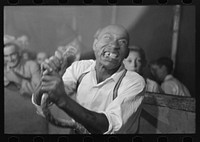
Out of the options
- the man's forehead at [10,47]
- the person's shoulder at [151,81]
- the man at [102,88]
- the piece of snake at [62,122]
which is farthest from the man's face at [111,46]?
the man's forehead at [10,47]

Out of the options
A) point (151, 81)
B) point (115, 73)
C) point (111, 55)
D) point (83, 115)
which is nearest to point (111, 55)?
point (111, 55)

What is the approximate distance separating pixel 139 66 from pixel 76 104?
50 cm

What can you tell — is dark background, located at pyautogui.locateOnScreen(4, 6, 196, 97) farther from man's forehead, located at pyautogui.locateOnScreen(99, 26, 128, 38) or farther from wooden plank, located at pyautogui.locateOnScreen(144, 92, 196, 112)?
wooden plank, located at pyautogui.locateOnScreen(144, 92, 196, 112)

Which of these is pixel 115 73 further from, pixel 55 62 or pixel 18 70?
pixel 18 70

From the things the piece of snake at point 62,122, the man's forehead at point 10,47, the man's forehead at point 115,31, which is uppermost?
the man's forehead at point 115,31

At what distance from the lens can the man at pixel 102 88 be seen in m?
1.94

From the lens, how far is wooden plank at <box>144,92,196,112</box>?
2.03m

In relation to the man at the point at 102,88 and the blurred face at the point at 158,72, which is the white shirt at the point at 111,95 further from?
the blurred face at the point at 158,72

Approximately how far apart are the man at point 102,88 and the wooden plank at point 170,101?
0.07 meters

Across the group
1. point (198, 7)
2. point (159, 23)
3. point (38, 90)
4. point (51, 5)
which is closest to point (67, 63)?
point (38, 90)

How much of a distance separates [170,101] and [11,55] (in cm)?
112

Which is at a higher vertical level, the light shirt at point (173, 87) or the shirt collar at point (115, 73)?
the shirt collar at point (115, 73)

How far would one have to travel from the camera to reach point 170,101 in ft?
6.67

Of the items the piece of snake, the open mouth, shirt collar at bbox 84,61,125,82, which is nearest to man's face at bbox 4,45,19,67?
the piece of snake
